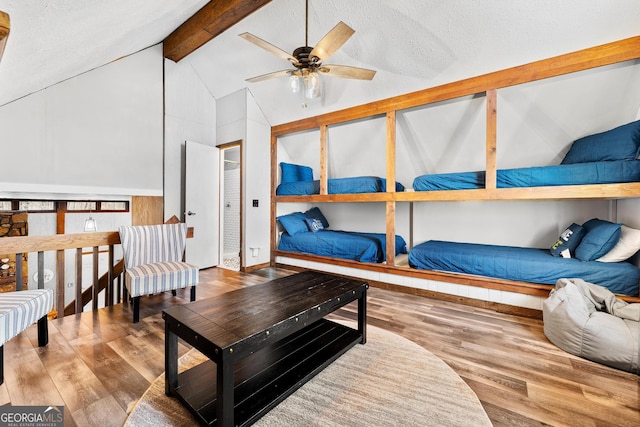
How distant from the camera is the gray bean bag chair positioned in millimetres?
1766

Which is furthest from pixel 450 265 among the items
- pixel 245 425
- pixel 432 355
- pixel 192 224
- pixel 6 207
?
pixel 6 207

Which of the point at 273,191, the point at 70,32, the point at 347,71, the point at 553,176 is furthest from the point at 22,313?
the point at 553,176

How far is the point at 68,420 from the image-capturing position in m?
1.32

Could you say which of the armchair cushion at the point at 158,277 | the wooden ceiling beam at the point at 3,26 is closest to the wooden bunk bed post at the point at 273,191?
the armchair cushion at the point at 158,277

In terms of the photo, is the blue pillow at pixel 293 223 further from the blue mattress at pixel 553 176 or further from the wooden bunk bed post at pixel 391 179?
the blue mattress at pixel 553 176

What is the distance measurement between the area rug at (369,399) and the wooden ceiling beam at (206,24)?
3.38 metres

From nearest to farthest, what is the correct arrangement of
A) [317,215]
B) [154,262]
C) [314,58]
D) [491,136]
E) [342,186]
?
1. [314,58]
2. [491,136]
3. [154,262]
4. [342,186]
5. [317,215]

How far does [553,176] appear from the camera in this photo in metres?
2.56

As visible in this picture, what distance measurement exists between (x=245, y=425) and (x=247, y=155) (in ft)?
12.2

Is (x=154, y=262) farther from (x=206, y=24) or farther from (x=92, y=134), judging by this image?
(x=206, y=24)

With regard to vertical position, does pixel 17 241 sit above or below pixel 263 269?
above

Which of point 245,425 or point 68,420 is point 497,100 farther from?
point 68,420

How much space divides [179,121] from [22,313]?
136 inches

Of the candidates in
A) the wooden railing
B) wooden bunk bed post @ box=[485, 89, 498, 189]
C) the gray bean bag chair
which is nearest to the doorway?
the wooden railing
